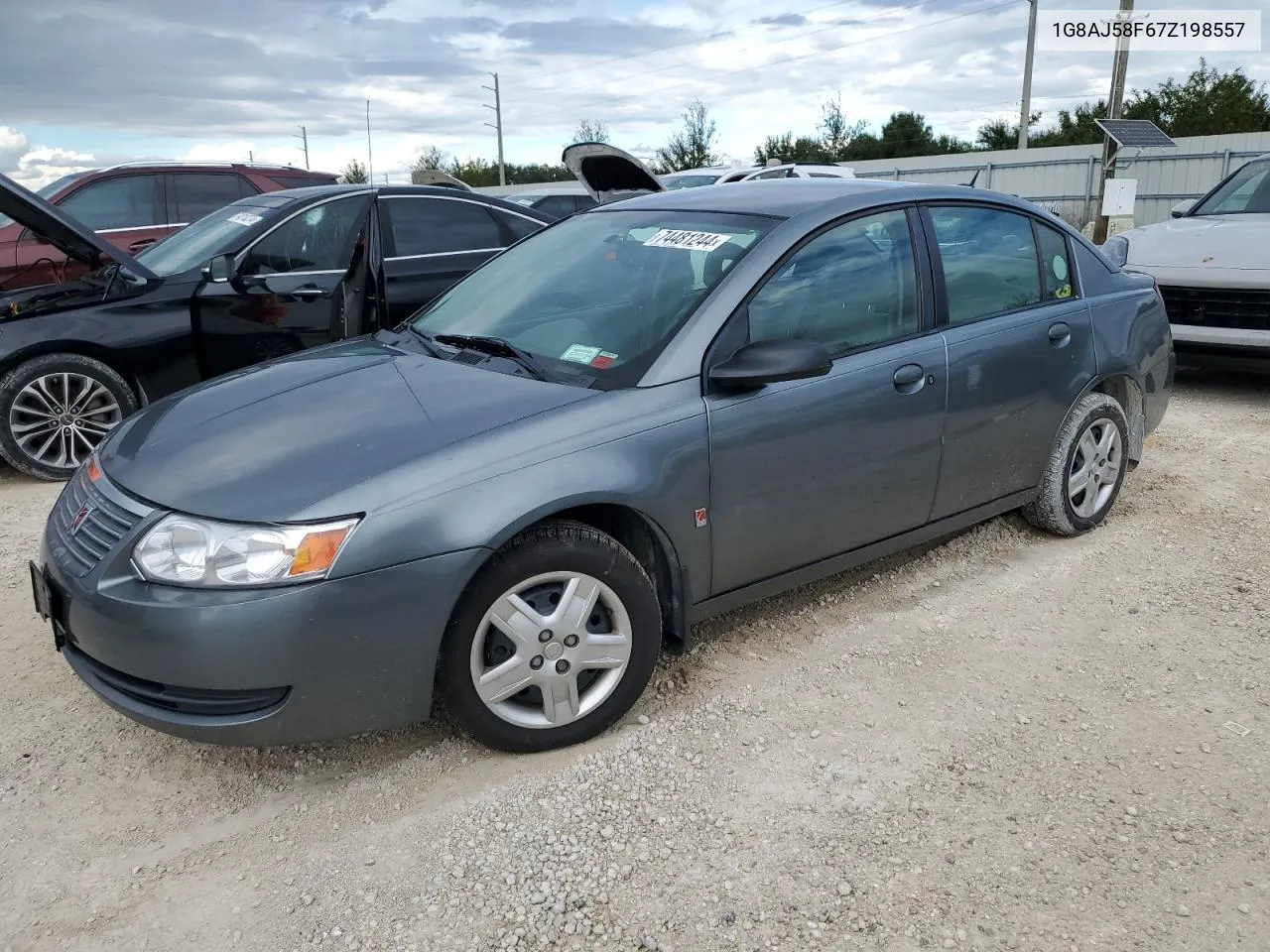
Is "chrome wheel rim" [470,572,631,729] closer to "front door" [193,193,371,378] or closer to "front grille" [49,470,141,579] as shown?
"front grille" [49,470,141,579]

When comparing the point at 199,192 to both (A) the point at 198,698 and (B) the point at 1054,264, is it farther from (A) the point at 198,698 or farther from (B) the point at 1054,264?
(A) the point at 198,698

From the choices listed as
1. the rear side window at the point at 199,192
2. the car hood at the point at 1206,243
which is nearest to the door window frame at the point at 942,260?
the car hood at the point at 1206,243

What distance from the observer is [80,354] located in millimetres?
5648

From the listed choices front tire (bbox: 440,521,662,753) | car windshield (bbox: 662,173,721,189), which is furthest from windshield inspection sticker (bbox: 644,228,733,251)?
car windshield (bbox: 662,173,721,189)

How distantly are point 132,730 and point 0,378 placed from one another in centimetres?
334

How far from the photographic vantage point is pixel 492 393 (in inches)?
117

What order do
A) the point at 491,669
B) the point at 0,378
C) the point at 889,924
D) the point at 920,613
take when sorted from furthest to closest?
the point at 0,378 → the point at 920,613 → the point at 491,669 → the point at 889,924

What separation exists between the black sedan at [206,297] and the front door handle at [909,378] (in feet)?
9.24

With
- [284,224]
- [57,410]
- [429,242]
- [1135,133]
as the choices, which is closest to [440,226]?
[429,242]

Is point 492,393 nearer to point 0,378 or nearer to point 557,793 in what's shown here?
point 557,793

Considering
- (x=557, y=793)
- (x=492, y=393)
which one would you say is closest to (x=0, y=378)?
(x=492, y=393)

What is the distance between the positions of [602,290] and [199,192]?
752cm

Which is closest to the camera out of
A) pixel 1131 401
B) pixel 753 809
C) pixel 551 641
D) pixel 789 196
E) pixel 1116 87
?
pixel 753 809

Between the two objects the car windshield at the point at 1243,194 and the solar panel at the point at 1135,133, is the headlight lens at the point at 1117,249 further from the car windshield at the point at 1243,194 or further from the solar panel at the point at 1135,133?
the solar panel at the point at 1135,133
